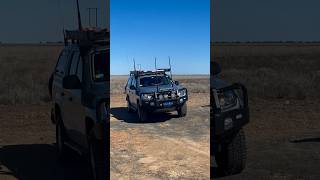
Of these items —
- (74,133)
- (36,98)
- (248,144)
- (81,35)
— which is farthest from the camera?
(36,98)

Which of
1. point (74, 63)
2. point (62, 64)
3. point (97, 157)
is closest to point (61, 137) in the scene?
point (62, 64)

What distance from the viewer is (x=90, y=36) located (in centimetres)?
518

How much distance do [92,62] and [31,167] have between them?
3518 mm

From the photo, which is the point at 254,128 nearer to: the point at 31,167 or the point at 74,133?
the point at 31,167

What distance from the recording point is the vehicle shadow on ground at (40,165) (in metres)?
7.73

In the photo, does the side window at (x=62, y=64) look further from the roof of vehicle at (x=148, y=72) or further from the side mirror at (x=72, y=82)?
the roof of vehicle at (x=148, y=72)

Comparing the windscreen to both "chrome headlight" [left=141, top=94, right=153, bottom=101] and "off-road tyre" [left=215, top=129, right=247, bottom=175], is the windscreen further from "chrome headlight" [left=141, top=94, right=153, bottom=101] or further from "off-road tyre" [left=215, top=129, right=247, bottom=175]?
"off-road tyre" [left=215, top=129, right=247, bottom=175]

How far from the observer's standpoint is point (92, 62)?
5539 mm

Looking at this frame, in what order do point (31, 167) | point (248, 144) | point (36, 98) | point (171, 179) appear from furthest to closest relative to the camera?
point (36, 98), point (248, 144), point (31, 167), point (171, 179)

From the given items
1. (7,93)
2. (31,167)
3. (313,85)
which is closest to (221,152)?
(31,167)

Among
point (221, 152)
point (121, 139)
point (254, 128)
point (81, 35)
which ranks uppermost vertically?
point (81, 35)

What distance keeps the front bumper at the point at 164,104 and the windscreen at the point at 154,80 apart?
5.0 inches

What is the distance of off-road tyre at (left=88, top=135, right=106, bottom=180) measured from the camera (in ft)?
15.3

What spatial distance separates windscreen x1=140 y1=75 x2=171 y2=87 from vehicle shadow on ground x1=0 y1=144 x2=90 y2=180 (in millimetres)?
3272
